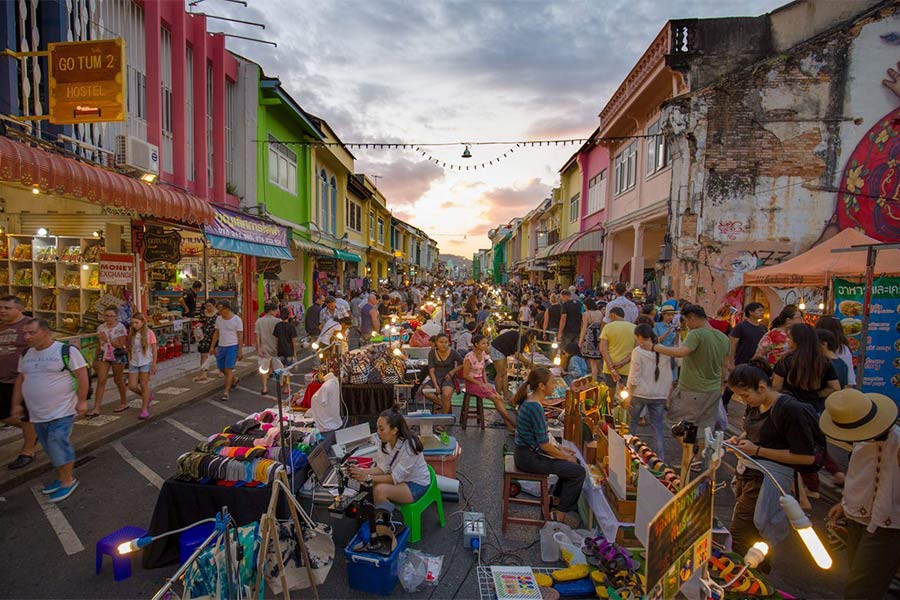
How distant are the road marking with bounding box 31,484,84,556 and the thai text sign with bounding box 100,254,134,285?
5.28 meters

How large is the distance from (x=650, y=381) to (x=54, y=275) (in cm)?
1282

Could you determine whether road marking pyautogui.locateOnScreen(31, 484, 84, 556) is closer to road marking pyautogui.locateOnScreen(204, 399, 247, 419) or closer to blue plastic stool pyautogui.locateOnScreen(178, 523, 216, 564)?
blue plastic stool pyautogui.locateOnScreen(178, 523, 216, 564)

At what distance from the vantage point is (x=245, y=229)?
39.8 ft

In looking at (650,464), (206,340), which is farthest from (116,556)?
(206,340)

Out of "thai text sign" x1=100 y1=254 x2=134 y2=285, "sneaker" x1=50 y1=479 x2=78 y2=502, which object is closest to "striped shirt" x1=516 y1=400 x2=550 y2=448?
"sneaker" x1=50 y1=479 x2=78 y2=502

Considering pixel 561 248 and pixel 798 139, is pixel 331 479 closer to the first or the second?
pixel 798 139

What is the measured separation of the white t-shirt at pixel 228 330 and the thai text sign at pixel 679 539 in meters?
8.32

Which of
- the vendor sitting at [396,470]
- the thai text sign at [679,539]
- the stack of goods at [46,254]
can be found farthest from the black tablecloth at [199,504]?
the stack of goods at [46,254]

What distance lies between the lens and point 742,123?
12914 mm

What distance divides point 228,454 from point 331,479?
1341mm

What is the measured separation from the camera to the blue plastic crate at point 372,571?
3613mm

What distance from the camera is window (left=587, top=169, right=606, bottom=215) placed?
2184cm

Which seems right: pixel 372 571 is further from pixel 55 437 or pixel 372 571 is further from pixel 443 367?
pixel 443 367

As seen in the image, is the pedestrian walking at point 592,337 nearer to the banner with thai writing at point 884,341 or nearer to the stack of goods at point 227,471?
the banner with thai writing at point 884,341
